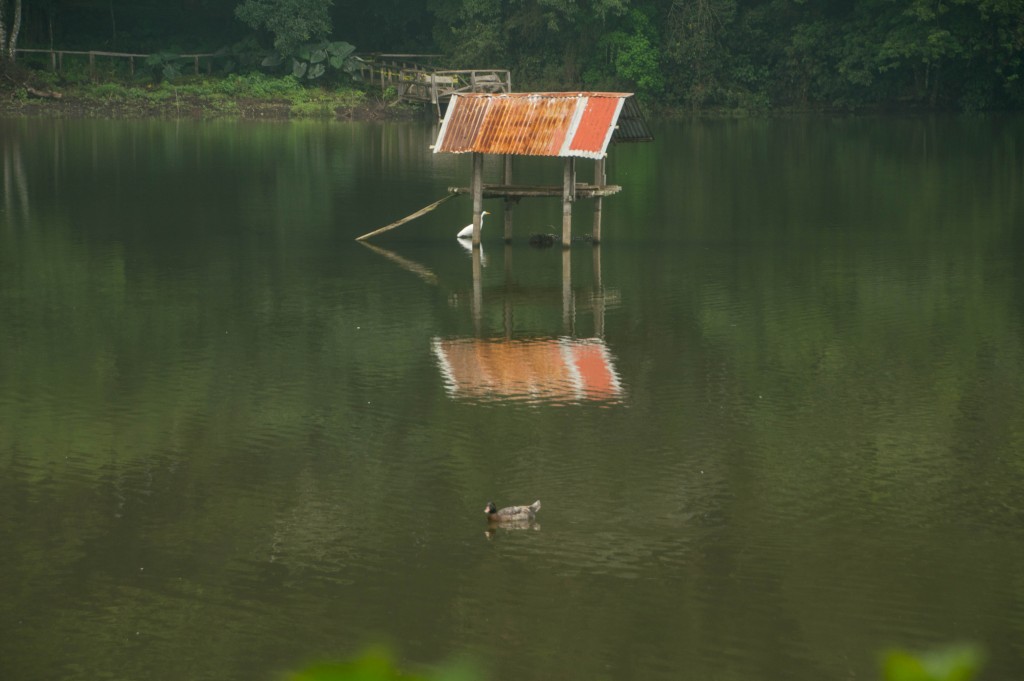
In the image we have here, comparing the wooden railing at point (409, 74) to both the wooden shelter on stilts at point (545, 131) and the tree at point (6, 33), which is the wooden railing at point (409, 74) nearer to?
the tree at point (6, 33)

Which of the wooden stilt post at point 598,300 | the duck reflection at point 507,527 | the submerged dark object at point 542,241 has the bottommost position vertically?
the duck reflection at point 507,527

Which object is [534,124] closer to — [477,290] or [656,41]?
[477,290]

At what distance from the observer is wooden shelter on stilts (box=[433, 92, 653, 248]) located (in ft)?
66.6

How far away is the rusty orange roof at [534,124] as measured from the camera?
20.2 meters

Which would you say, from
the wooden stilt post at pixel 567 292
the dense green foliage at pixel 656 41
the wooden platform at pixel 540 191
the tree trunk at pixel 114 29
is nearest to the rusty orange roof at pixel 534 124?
the wooden platform at pixel 540 191

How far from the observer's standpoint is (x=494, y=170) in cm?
3459

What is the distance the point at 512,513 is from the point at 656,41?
46.9 m

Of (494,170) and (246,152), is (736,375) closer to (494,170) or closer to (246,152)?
(494,170)

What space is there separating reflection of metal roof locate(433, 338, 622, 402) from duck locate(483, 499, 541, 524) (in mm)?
3452

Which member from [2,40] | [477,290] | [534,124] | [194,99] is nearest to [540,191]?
[534,124]

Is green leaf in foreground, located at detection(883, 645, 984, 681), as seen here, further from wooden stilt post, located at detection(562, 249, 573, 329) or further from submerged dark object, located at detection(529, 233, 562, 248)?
submerged dark object, located at detection(529, 233, 562, 248)

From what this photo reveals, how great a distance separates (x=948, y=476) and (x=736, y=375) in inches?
141

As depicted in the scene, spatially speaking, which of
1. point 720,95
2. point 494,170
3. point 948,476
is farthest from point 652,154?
point 948,476

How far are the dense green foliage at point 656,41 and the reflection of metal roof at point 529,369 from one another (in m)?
37.5
